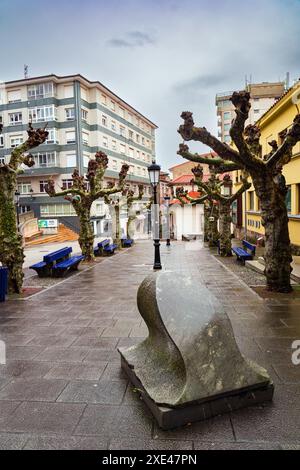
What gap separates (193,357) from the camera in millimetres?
3084

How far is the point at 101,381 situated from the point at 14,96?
39.5m

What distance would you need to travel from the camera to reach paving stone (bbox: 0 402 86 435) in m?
2.97

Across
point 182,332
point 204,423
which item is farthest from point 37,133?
point 204,423

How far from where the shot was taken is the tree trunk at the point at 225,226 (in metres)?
15.3

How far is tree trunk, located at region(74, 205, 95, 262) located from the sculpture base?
39.4ft

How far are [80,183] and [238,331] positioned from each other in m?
11.8

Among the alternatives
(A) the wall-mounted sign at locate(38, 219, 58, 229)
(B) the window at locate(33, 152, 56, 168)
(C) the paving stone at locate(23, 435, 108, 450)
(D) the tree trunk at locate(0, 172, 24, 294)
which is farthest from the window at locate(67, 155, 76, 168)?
(C) the paving stone at locate(23, 435, 108, 450)

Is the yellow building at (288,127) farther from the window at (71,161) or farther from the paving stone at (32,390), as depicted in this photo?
the window at (71,161)

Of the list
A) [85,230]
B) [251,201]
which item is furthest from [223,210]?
[251,201]

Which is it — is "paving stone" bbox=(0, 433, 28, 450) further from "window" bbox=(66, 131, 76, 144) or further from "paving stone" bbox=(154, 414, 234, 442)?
"window" bbox=(66, 131, 76, 144)

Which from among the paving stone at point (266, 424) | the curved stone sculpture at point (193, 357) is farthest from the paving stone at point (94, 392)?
the paving stone at point (266, 424)

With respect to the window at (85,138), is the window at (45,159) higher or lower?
lower

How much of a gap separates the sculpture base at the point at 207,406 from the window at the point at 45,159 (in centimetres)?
3483

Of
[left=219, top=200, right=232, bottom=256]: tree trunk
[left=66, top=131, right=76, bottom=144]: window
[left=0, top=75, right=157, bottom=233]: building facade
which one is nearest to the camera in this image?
[left=219, top=200, right=232, bottom=256]: tree trunk
